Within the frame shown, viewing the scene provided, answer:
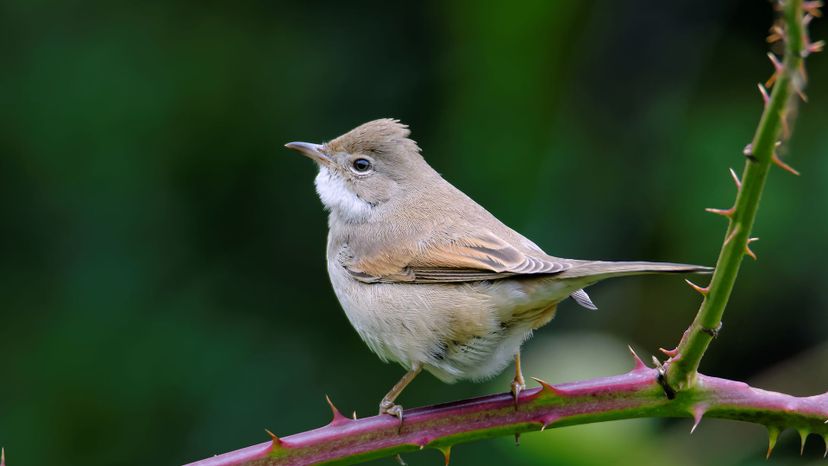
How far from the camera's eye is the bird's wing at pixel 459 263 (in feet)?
10.6

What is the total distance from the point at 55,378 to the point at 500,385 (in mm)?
3079

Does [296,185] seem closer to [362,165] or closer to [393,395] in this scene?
[362,165]

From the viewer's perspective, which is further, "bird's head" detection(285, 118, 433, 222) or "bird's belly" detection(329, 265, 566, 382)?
"bird's head" detection(285, 118, 433, 222)

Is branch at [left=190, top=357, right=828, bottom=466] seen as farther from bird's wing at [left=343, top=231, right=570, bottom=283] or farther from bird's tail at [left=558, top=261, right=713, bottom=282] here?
bird's wing at [left=343, top=231, right=570, bottom=283]

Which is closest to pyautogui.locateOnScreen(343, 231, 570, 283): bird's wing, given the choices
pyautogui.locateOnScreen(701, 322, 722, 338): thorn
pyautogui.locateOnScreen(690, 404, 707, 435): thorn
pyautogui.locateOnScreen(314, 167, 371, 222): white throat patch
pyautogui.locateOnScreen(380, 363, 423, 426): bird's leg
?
pyautogui.locateOnScreen(380, 363, 423, 426): bird's leg

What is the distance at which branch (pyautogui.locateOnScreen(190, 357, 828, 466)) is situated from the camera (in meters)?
2.28

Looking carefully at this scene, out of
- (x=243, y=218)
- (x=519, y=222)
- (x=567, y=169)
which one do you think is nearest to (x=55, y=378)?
(x=243, y=218)

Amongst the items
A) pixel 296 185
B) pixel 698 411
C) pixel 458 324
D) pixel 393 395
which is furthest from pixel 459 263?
pixel 296 185

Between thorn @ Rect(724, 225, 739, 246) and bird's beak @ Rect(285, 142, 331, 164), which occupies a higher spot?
thorn @ Rect(724, 225, 739, 246)

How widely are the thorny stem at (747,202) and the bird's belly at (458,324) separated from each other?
3.11 ft

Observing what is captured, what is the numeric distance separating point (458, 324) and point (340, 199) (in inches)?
52.1

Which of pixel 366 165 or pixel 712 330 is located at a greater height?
pixel 712 330

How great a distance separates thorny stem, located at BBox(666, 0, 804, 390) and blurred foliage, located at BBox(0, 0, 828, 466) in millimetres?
2210

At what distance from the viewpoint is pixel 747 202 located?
1876 mm
